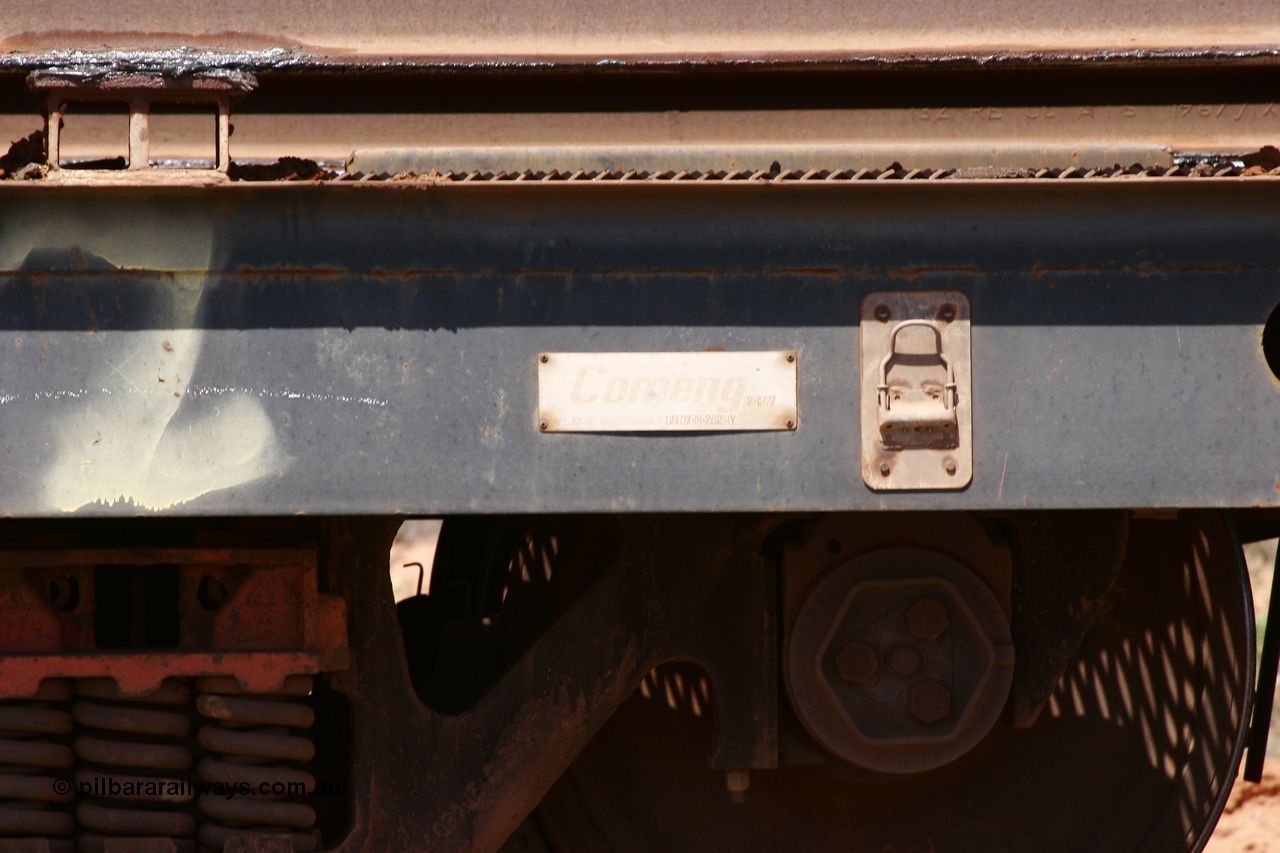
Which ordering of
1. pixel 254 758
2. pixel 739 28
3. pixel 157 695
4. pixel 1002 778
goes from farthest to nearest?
pixel 1002 778 → pixel 254 758 → pixel 157 695 → pixel 739 28

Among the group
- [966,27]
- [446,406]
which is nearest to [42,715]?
[446,406]

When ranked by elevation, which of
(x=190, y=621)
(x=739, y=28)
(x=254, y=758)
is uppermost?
(x=739, y=28)

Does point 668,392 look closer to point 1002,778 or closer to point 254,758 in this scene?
point 254,758

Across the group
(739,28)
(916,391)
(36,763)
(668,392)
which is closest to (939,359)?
(916,391)

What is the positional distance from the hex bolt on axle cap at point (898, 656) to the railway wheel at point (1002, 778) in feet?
1.10

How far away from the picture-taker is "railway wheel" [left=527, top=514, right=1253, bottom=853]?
2.38 m

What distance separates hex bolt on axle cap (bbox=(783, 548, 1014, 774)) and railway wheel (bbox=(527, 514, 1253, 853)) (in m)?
0.33

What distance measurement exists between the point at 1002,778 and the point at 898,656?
0.59 m

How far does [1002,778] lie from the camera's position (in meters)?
2.45

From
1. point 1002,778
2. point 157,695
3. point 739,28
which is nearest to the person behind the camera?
point 739,28

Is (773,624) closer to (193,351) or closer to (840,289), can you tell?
(840,289)

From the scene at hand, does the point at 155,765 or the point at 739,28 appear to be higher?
the point at 739,28

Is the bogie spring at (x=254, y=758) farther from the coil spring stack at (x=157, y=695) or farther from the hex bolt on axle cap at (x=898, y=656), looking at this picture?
the hex bolt on axle cap at (x=898, y=656)

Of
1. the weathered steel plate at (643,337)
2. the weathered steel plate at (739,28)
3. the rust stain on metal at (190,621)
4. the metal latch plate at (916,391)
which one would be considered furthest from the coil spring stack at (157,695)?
the metal latch plate at (916,391)
